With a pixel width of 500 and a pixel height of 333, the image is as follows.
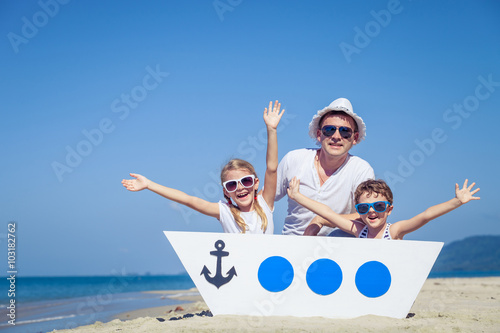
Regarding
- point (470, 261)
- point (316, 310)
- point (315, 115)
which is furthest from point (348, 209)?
point (470, 261)

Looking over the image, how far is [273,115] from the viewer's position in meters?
4.58

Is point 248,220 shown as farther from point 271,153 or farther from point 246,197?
point 271,153

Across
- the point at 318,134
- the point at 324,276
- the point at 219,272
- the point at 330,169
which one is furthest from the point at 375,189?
the point at 219,272

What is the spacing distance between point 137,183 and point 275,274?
63.3 inches

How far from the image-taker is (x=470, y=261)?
62.2 metres

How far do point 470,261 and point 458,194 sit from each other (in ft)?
220

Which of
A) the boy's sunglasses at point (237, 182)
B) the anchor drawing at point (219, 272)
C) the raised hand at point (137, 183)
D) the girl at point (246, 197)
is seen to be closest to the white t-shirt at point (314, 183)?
the girl at point (246, 197)

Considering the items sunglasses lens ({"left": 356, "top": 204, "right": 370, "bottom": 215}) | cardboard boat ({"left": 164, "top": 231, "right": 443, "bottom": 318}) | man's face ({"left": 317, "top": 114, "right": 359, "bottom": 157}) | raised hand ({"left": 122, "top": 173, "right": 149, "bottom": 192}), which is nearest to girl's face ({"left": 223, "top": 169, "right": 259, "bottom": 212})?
cardboard boat ({"left": 164, "top": 231, "right": 443, "bottom": 318})

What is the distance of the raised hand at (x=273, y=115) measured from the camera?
14.9ft

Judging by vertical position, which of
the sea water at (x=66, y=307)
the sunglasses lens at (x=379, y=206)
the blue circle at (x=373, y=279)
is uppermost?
the sunglasses lens at (x=379, y=206)

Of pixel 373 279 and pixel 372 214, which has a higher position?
pixel 372 214

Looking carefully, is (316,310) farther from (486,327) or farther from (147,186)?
(147,186)

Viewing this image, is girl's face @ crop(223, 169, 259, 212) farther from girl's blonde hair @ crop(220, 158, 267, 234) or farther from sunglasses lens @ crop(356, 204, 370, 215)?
sunglasses lens @ crop(356, 204, 370, 215)

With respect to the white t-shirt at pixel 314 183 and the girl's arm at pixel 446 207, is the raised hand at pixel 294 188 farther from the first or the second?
the girl's arm at pixel 446 207
